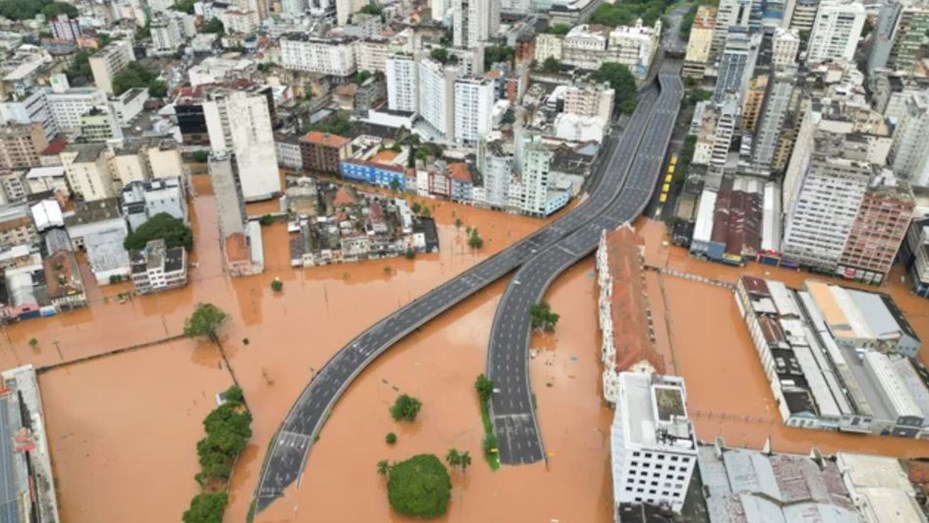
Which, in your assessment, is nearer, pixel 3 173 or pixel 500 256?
pixel 500 256

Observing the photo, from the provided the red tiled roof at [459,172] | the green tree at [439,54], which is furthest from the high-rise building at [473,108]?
the green tree at [439,54]

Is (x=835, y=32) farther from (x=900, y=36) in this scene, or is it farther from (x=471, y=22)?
(x=471, y=22)

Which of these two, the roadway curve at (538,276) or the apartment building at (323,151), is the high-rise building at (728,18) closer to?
the roadway curve at (538,276)

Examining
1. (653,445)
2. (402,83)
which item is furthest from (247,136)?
(653,445)

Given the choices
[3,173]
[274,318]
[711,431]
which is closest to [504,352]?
[711,431]

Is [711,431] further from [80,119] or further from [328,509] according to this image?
[80,119]

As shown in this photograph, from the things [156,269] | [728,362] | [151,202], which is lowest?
[728,362]

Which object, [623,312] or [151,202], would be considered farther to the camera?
[151,202]
